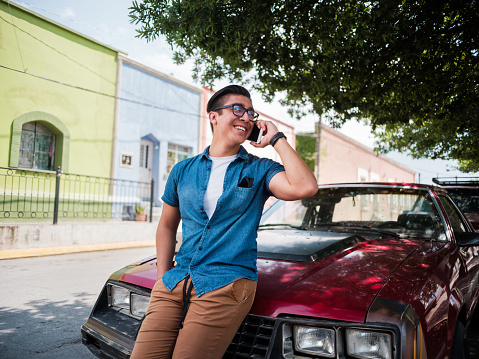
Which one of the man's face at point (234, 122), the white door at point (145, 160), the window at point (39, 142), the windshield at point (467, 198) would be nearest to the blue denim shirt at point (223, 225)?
the man's face at point (234, 122)

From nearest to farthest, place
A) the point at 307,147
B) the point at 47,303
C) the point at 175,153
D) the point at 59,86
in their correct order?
1. the point at 47,303
2. the point at 59,86
3. the point at 175,153
4. the point at 307,147

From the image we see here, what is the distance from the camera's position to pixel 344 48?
614 centimetres

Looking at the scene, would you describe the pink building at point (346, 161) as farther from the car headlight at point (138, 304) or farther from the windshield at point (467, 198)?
the car headlight at point (138, 304)

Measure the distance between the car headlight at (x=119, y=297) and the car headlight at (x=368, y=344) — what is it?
53.7 inches

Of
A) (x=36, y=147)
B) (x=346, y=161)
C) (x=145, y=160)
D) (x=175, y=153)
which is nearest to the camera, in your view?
(x=36, y=147)

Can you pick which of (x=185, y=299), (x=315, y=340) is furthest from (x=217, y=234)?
(x=315, y=340)

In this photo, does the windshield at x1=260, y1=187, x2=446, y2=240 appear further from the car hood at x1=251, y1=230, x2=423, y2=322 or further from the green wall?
the green wall

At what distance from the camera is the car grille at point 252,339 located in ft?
6.00

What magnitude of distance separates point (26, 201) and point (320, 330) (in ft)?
37.0

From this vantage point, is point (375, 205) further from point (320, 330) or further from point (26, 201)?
point (26, 201)

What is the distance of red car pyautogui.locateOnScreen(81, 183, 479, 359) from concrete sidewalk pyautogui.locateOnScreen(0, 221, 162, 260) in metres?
7.59

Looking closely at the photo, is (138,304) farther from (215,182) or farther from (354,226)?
(354,226)

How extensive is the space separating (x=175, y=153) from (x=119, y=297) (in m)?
14.7

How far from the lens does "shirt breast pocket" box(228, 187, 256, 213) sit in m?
1.92
